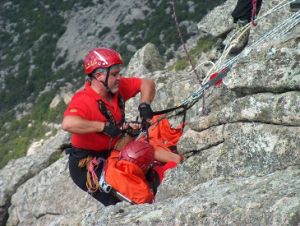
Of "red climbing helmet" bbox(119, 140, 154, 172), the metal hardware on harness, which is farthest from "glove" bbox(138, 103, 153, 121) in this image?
the metal hardware on harness

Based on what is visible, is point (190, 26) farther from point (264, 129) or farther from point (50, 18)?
point (264, 129)

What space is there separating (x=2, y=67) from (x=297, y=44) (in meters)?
57.4

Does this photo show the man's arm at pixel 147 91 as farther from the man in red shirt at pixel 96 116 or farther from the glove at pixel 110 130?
the glove at pixel 110 130

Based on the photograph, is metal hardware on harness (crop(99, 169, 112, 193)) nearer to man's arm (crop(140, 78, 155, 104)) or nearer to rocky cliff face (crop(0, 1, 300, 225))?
rocky cliff face (crop(0, 1, 300, 225))

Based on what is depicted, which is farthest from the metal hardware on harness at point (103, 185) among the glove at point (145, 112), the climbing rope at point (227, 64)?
the climbing rope at point (227, 64)

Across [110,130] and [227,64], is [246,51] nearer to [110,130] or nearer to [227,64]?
[227,64]

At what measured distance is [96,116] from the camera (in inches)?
325

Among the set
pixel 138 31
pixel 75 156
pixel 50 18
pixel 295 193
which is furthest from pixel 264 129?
pixel 50 18

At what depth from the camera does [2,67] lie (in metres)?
61.8

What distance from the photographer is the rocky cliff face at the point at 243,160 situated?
18.2ft

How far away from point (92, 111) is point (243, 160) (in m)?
2.30

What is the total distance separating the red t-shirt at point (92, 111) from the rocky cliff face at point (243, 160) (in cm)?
115

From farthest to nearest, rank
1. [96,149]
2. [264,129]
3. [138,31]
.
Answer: [138,31]
[96,149]
[264,129]

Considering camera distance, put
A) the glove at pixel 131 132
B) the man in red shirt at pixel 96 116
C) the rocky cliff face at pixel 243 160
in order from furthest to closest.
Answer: the glove at pixel 131 132, the man in red shirt at pixel 96 116, the rocky cliff face at pixel 243 160
